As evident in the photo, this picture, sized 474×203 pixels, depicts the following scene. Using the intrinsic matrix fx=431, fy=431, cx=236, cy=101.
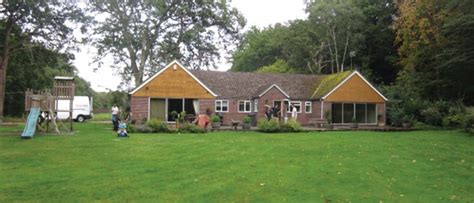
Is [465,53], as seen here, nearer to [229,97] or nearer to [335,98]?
[335,98]

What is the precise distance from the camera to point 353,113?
4000 cm

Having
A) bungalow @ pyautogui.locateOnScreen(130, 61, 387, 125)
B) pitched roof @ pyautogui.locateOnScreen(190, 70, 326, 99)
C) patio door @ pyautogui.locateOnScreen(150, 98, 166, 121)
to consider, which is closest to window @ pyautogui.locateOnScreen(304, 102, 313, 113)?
bungalow @ pyautogui.locateOnScreen(130, 61, 387, 125)

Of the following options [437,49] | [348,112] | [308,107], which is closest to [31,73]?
[308,107]

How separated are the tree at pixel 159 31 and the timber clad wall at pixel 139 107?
28.1 feet

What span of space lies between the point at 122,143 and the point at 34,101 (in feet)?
29.3

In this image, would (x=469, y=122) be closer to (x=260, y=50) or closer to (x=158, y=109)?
(x=158, y=109)

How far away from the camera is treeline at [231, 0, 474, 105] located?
34594 mm

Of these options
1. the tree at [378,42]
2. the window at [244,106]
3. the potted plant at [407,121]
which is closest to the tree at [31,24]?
the window at [244,106]

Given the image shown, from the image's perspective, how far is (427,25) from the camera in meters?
36.6

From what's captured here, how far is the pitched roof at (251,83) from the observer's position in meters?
39.5

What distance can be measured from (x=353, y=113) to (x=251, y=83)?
10.0 m

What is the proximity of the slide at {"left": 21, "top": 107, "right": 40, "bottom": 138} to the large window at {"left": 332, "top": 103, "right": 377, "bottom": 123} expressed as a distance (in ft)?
84.0

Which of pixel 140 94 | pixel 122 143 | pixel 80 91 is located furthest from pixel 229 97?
pixel 80 91

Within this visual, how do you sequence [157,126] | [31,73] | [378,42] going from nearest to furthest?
[157,126]
[31,73]
[378,42]
